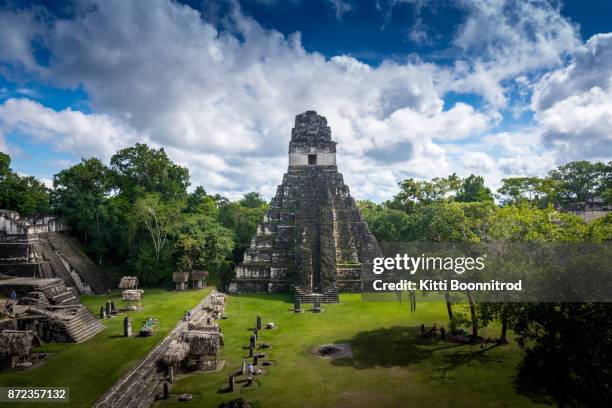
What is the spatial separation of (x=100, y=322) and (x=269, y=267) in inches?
466

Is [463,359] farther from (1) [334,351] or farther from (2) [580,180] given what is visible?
(2) [580,180]

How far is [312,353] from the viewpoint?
15445 mm

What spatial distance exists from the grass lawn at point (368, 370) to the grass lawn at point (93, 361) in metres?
2.25

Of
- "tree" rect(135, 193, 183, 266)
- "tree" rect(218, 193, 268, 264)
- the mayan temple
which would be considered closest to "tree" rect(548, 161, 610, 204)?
the mayan temple

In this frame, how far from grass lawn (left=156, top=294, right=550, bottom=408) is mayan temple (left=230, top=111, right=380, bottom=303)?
20.1ft

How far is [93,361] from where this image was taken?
46.2 ft

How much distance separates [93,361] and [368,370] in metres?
10.2

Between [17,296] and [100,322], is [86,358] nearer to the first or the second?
[100,322]

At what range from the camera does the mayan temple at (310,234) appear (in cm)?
2677

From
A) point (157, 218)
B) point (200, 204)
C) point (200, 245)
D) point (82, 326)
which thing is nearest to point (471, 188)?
point (200, 204)

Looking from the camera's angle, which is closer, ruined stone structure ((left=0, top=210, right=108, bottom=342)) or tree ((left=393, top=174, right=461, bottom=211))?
ruined stone structure ((left=0, top=210, right=108, bottom=342))

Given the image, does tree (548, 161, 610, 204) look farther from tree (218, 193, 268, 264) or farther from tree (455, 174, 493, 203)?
tree (218, 193, 268, 264)

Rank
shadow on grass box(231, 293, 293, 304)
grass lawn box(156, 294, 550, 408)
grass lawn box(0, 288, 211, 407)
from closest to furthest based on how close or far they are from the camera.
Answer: grass lawn box(156, 294, 550, 408)
grass lawn box(0, 288, 211, 407)
shadow on grass box(231, 293, 293, 304)

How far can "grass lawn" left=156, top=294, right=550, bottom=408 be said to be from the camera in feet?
37.9
